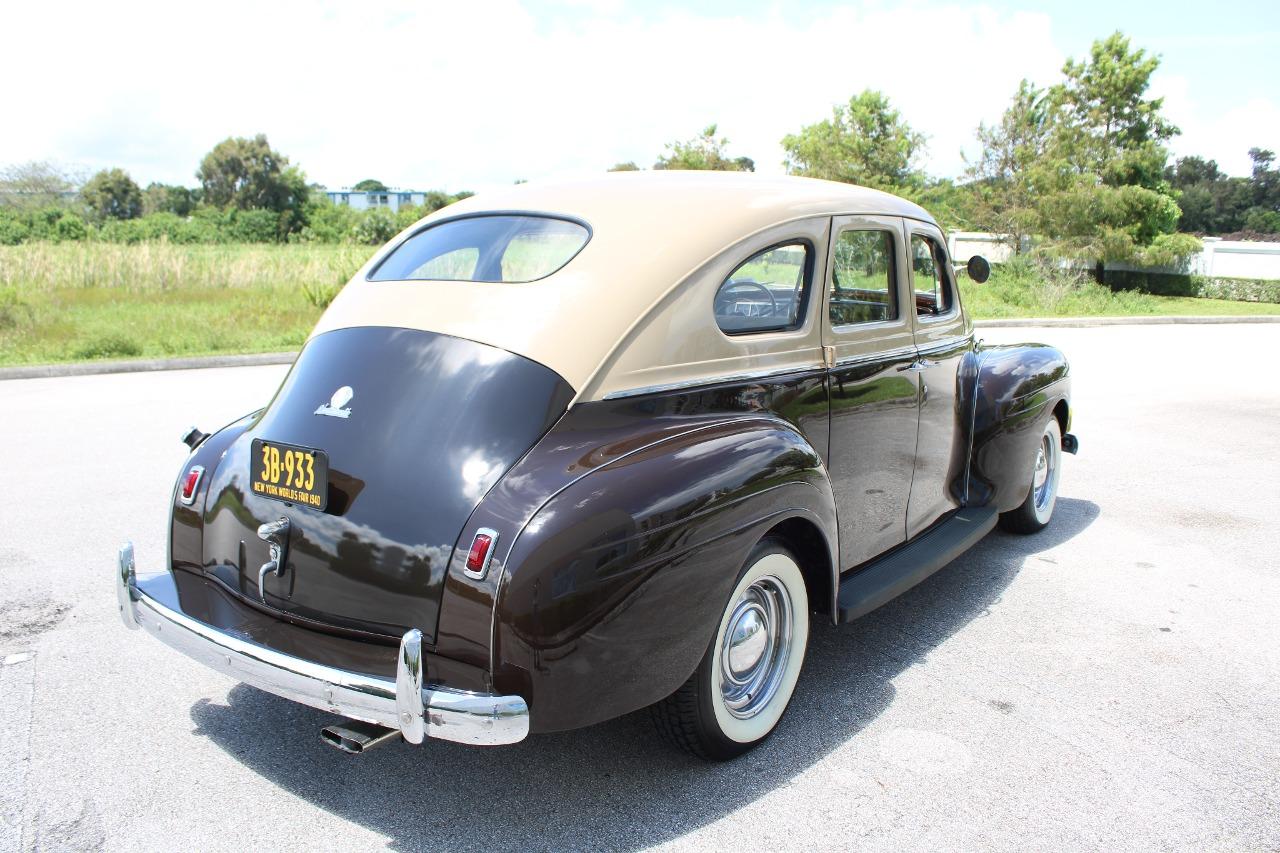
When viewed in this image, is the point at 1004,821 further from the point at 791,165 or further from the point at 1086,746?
the point at 791,165

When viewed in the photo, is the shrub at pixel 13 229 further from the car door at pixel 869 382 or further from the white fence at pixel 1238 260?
the car door at pixel 869 382

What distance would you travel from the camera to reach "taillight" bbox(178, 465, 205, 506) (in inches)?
127

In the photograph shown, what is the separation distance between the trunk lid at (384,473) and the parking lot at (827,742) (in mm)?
620

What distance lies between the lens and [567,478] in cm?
260

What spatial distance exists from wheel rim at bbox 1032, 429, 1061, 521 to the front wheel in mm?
2927

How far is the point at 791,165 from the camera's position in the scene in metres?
45.8

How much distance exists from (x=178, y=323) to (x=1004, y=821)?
15.2 m

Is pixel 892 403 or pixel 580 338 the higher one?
pixel 580 338

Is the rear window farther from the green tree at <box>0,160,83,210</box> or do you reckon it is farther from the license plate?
the green tree at <box>0,160,83,210</box>

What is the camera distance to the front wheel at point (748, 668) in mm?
2883

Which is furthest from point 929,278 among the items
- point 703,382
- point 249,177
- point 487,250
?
point 249,177

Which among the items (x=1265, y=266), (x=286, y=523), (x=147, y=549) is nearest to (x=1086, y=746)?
(x=286, y=523)

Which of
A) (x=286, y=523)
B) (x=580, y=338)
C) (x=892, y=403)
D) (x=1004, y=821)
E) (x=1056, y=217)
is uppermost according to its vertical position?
(x=1056, y=217)

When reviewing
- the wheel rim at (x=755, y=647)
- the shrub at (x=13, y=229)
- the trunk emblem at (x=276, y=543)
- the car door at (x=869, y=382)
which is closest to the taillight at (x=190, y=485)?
the trunk emblem at (x=276, y=543)
